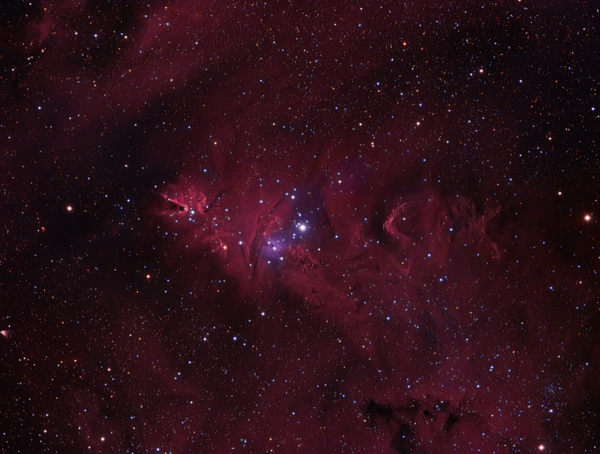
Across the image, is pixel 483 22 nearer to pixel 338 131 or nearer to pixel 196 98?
pixel 338 131

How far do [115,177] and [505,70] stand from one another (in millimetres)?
1623

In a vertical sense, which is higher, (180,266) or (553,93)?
(553,93)

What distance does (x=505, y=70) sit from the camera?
1.21 metres

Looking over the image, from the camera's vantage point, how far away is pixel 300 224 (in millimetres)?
1227

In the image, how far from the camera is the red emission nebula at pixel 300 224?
3.95ft

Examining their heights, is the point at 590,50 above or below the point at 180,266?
above

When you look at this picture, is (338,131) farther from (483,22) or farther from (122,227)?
(122,227)

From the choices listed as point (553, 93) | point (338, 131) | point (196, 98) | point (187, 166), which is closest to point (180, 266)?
point (187, 166)

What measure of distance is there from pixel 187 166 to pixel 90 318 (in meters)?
0.74

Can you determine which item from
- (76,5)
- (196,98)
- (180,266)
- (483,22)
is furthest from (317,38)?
(180,266)

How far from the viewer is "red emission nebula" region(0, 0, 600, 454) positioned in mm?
1205

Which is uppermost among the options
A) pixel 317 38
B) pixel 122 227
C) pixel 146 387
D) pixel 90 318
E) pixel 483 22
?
pixel 317 38

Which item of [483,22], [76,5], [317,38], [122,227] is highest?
[76,5]

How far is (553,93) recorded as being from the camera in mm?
1222
